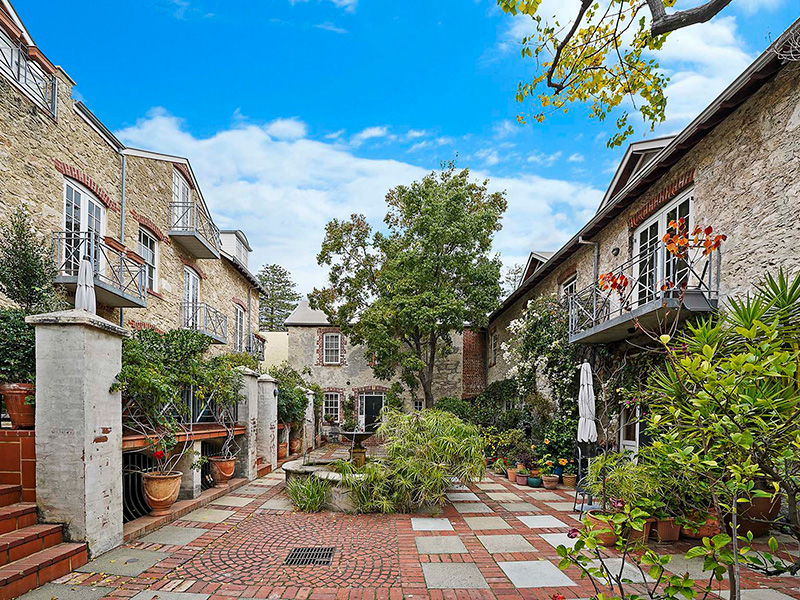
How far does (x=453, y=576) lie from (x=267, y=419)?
21.7 ft

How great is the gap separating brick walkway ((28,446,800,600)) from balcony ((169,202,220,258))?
796cm

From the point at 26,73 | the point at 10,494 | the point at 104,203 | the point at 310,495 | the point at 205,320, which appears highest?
the point at 26,73

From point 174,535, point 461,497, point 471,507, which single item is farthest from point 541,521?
point 174,535

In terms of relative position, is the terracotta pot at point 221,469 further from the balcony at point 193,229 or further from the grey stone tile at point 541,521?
the balcony at point 193,229

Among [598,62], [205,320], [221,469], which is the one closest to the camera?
[598,62]

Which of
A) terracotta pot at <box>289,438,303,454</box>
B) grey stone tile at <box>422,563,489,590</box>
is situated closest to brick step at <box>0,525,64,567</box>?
grey stone tile at <box>422,563,489,590</box>

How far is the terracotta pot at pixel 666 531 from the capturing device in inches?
221

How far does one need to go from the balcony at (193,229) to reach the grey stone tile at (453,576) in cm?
1089

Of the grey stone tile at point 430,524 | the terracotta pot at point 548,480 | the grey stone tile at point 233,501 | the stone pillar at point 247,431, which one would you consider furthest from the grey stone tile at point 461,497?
the stone pillar at point 247,431

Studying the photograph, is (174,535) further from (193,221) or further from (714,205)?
(193,221)

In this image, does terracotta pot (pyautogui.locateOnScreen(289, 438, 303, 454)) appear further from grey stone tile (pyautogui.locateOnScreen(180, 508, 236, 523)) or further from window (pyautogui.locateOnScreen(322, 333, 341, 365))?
window (pyautogui.locateOnScreen(322, 333, 341, 365))

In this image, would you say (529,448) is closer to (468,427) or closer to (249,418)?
(468,427)

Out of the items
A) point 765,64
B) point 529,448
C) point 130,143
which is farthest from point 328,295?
point 765,64

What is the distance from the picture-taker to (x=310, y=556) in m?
5.15
